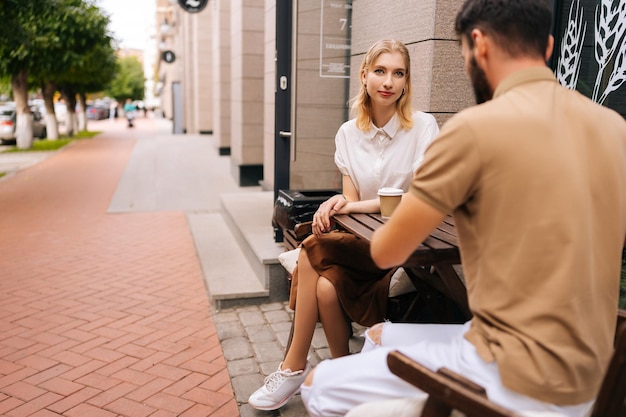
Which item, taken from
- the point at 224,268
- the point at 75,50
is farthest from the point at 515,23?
the point at 75,50

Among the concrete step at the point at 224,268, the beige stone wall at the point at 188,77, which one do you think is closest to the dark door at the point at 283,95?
the concrete step at the point at 224,268

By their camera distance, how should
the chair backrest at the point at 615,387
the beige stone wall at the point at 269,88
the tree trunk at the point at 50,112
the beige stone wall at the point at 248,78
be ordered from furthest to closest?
the tree trunk at the point at 50,112 → the beige stone wall at the point at 248,78 → the beige stone wall at the point at 269,88 → the chair backrest at the point at 615,387

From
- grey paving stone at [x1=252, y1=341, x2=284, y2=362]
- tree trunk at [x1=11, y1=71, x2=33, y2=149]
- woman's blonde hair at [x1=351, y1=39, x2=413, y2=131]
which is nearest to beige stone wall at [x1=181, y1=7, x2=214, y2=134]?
tree trunk at [x1=11, y1=71, x2=33, y2=149]

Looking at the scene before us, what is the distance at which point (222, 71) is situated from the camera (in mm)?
14195

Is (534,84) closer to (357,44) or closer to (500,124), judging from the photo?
(500,124)

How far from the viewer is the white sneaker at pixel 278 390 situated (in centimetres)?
282

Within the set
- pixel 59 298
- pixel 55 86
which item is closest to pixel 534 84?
pixel 59 298

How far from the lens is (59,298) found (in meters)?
4.92

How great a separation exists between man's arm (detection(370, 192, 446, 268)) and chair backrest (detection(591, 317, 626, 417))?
509 mm

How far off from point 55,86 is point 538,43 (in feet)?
89.1

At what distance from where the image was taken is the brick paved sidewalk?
3256 mm

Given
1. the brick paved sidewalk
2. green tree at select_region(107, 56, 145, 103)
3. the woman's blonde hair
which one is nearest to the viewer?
the woman's blonde hair

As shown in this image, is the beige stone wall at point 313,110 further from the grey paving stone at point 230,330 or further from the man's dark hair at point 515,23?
the man's dark hair at point 515,23

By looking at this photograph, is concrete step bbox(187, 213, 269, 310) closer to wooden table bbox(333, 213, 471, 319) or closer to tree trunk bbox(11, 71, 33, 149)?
wooden table bbox(333, 213, 471, 319)
